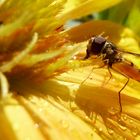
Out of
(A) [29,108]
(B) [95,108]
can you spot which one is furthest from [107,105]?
(A) [29,108]

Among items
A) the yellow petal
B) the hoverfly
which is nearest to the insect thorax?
Answer: the hoverfly

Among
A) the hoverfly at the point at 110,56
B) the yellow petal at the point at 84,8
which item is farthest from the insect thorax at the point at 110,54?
the yellow petal at the point at 84,8

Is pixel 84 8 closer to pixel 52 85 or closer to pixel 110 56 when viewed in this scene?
pixel 110 56

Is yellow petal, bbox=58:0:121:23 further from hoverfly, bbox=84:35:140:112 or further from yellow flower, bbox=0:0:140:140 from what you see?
hoverfly, bbox=84:35:140:112

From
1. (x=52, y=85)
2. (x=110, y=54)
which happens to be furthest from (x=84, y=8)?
(x=52, y=85)

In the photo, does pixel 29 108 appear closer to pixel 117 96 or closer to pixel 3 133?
pixel 3 133
